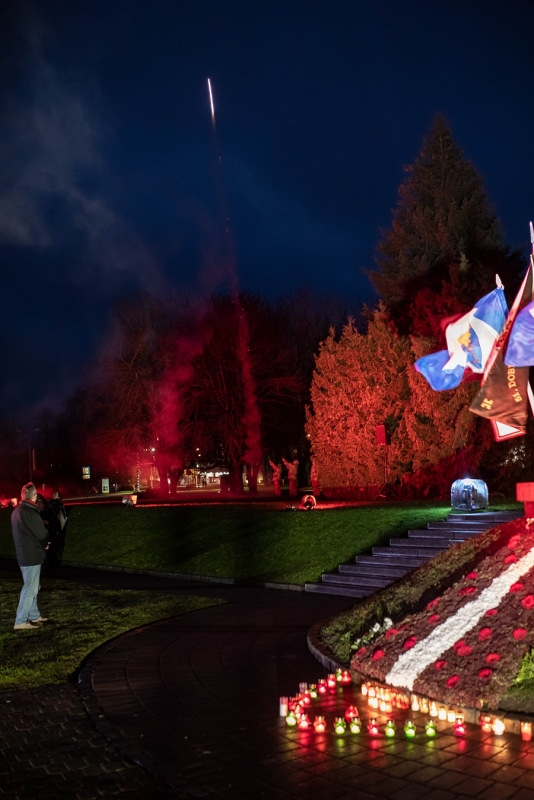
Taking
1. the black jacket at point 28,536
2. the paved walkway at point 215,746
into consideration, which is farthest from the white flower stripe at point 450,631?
the black jacket at point 28,536

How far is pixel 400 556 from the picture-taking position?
48.6 ft

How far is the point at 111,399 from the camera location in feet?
135

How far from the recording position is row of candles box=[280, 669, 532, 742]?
5.98m

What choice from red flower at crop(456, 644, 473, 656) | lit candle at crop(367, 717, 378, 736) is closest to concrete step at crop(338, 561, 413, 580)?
red flower at crop(456, 644, 473, 656)

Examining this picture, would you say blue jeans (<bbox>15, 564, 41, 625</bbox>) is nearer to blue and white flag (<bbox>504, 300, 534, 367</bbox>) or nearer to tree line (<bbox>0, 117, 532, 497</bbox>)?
blue and white flag (<bbox>504, 300, 534, 367</bbox>)

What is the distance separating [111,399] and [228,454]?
25.3ft

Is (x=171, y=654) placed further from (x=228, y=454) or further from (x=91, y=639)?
(x=228, y=454)

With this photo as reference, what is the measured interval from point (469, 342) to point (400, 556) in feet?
15.8

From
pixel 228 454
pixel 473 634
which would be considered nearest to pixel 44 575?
pixel 473 634

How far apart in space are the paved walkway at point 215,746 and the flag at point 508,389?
4.37 metres

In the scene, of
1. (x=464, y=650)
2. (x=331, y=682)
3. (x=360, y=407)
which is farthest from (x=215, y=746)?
(x=360, y=407)

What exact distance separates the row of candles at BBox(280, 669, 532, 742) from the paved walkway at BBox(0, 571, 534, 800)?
0.28 feet

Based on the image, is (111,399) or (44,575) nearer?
(44,575)

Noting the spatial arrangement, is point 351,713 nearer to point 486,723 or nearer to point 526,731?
point 486,723
